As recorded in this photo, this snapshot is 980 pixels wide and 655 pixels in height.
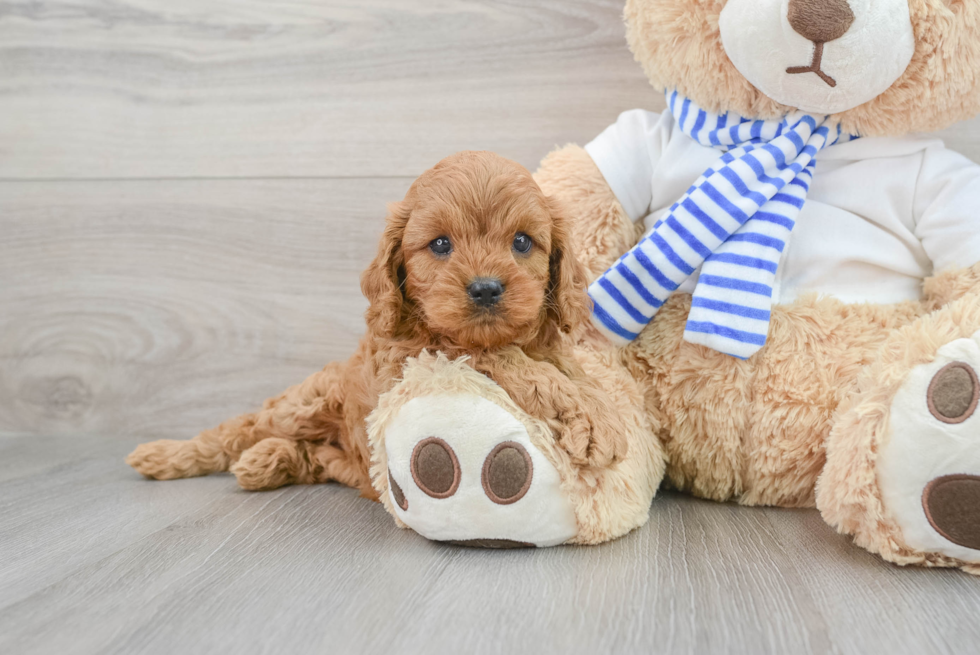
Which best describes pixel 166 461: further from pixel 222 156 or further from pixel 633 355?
pixel 633 355

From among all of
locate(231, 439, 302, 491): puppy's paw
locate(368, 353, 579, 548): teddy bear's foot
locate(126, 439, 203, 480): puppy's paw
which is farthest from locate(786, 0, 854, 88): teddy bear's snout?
locate(126, 439, 203, 480): puppy's paw

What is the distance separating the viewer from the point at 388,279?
0.91m

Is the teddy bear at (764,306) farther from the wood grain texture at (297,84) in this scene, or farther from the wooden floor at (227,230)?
the wood grain texture at (297,84)

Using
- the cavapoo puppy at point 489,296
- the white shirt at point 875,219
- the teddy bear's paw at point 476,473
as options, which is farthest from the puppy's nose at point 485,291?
the white shirt at point 875,219

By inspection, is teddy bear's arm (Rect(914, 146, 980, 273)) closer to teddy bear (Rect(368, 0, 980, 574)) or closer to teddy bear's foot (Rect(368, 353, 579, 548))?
teddy bear (Rect(368, 0, 980, 574))

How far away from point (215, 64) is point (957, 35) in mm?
1293

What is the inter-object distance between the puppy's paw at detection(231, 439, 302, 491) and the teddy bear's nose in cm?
95

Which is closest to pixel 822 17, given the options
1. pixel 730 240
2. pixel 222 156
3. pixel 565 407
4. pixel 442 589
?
pixel 730 240

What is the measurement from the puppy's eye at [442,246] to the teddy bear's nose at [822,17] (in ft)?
1.64

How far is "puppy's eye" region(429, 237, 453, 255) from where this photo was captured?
2.88ft

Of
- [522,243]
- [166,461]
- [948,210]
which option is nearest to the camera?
[522,243]

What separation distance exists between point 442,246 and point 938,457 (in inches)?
23.0

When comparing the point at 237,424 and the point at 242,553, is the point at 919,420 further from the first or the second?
the point at 237,424

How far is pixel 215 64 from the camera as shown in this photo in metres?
1.51
